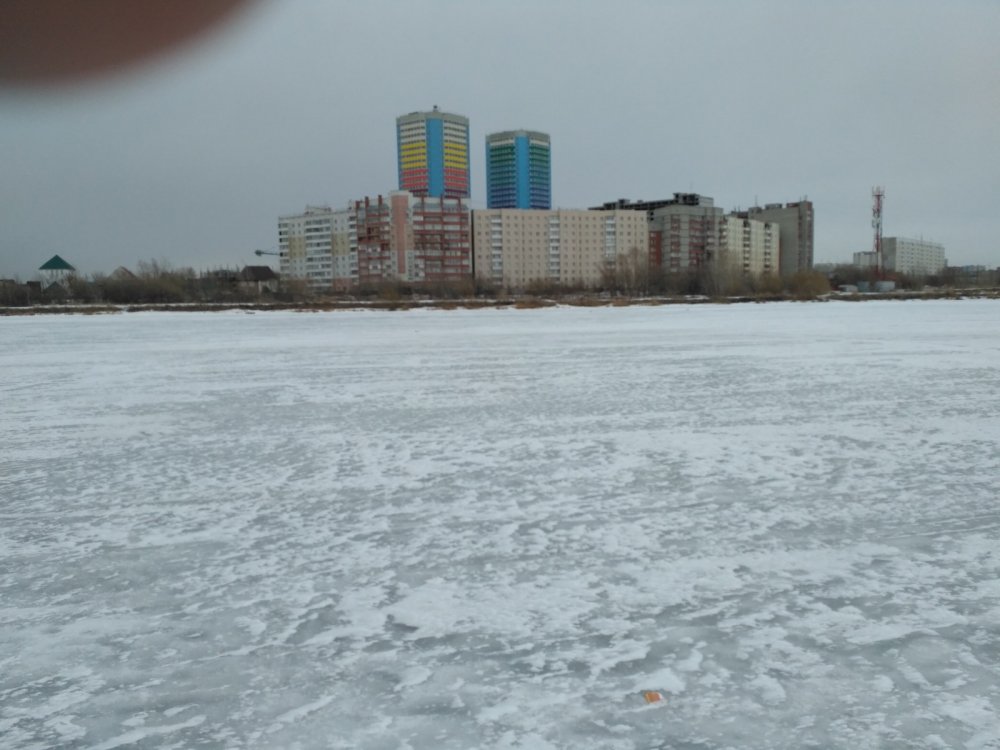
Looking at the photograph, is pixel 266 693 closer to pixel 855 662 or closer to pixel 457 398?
pixel 855 662

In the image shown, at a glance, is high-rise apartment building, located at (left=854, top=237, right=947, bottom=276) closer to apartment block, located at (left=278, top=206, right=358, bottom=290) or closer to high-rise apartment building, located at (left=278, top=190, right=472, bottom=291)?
high-rise apartment building, located at (left=278, top=190, right=472, bottom=291)

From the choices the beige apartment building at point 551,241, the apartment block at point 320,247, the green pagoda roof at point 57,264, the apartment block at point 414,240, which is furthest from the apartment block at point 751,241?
the green pagoda roof at point 57,264

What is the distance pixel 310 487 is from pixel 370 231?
81547mm

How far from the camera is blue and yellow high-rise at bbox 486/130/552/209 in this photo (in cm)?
13325

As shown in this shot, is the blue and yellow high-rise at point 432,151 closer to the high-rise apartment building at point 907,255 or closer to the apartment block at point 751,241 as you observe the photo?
the apartment block at point 751,241

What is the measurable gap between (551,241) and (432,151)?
46595mm

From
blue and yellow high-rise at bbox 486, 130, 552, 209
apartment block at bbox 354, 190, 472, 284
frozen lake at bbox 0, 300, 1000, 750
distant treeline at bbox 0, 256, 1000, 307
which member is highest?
blue and yellow high-rise at bbox 486, 130, 552, 209

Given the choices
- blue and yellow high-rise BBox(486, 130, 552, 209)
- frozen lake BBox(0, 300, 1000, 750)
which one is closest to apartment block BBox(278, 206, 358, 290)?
blue and yellow high-rise BBox(486, 130, 552, 209)

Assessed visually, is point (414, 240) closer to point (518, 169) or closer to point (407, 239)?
point (407, 239)

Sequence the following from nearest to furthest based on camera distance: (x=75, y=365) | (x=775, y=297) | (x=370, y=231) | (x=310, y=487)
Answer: (x=310, y=487), (x=75, y=365), (x=775, y=297), (x=370, y=231)

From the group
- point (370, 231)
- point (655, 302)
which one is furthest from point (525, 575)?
point (370, 231)

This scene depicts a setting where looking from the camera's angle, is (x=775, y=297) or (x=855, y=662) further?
(x=775, y=297)

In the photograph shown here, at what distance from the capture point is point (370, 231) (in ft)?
271

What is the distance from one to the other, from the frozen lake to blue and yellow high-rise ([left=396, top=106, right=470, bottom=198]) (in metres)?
124
